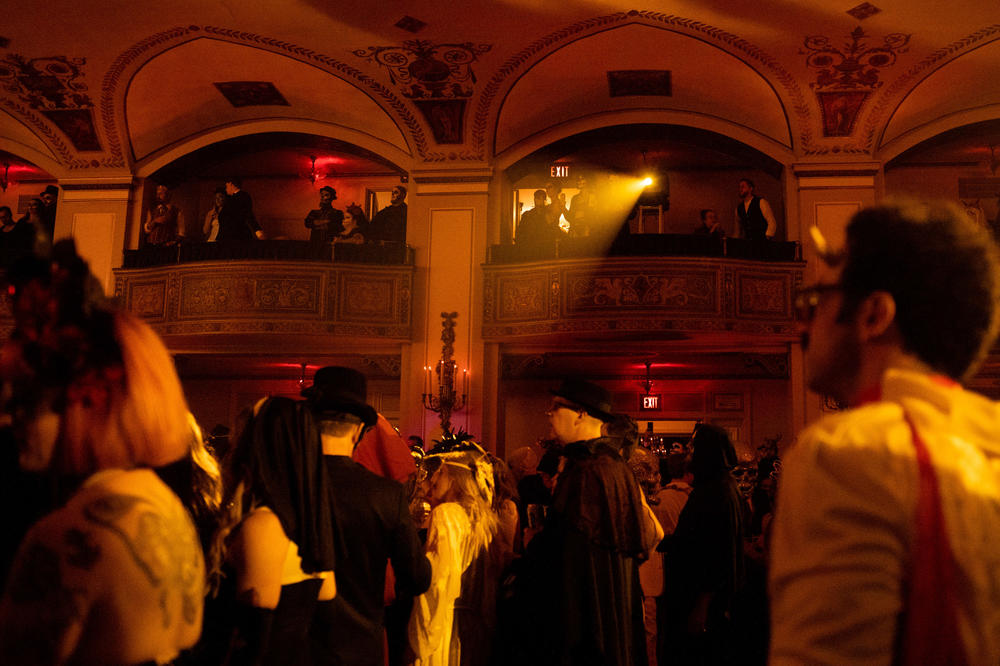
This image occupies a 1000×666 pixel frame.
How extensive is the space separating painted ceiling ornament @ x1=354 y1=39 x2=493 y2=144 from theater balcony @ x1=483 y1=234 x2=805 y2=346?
2.34 meters

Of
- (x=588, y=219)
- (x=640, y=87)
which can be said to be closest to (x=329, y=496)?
(x=588, y=219)

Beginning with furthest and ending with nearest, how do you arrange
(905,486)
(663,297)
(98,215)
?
(98,215)
(663,297)
(905,486)

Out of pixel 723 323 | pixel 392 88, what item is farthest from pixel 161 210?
pixel 723 323

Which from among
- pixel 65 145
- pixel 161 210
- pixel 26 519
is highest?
pixel 65 145

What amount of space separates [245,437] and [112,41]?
1013 centimetres

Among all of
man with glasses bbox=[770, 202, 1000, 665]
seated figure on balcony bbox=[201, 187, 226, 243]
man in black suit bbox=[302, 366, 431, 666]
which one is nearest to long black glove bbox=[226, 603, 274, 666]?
man in black suit bbox=[302, 366, 431, 666]

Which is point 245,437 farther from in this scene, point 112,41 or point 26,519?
point 112,41

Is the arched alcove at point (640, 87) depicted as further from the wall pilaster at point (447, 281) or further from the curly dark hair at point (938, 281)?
the curly dark hair at point (938, 281)

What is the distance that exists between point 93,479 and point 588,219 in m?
10.7

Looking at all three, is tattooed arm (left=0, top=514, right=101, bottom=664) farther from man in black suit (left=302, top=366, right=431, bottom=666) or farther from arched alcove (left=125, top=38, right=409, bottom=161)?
arched alcove (left=125, top=38, right=409, bottom=161)

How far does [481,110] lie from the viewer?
37.8 feet

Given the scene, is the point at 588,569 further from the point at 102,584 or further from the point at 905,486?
the point at 905,486

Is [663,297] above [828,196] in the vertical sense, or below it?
below

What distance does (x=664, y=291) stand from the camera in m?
10.8
